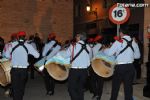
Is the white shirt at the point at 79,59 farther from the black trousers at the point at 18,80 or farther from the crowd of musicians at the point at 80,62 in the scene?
the black trousers at the point at 18,80

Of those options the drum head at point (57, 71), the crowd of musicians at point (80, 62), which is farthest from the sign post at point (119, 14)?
the drum head at point (57, 71)

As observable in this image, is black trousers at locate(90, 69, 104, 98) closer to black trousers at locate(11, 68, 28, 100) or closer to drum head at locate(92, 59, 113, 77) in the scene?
drum head at locate(92, 59, 113, 77)

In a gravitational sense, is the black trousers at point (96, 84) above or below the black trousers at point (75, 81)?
below

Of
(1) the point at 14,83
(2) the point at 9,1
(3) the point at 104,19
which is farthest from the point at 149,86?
(3) the point at 104,19

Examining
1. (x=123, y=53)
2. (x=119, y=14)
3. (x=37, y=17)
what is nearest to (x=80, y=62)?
(x=123, y=53)

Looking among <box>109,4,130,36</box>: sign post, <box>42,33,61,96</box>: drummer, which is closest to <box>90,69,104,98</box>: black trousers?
<box>42,33,61,96</box>: drummer

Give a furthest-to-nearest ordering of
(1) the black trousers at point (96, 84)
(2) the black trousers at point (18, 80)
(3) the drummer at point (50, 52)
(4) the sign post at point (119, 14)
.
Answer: (3) the drummer at point (50, 52) < (1) the black trousers at point (96, 84) < (4) the sign post at point (119, 14) < (2) the black trousers at point (18, 80)

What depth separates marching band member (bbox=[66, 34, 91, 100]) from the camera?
1112 centimetres

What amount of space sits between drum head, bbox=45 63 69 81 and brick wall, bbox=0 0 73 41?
16.4 m

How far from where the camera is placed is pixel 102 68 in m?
12.3

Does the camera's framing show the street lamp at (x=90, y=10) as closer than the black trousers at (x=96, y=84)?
No

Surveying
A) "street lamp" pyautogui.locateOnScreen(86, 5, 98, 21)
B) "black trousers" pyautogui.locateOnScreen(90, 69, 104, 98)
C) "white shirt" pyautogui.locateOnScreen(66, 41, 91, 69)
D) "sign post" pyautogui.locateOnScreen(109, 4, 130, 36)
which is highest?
"sign post" pyautogui.locateOnScreen(109, 4, 130, 36)

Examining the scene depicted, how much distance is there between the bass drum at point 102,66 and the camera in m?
12.1

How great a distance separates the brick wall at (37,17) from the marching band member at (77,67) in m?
17.6
